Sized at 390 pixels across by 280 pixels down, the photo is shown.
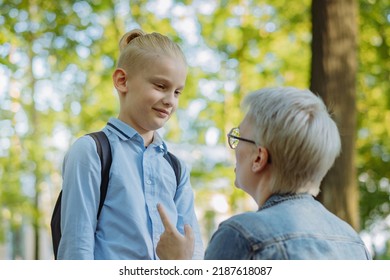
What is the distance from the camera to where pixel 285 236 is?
6.07 feet

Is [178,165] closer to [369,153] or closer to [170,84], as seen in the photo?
[170,84]

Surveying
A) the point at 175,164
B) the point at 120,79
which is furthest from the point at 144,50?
the point at 175,164

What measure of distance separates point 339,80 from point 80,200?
419 cm

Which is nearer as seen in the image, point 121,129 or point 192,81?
point 121,129

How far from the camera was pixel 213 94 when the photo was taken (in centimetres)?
1362

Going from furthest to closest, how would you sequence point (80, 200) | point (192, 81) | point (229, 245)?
1. point (192, 81)
2. point (80, 200)
3. point (229, 245)

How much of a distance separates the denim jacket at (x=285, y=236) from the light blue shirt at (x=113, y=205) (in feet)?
1.83

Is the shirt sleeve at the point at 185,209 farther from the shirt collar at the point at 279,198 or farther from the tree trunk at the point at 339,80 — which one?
the tree trunk at the point at 339,80

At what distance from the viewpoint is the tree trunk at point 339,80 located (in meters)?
5.97

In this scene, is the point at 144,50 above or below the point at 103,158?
above

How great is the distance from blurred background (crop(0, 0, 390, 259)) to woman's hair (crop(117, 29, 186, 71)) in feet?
27.7

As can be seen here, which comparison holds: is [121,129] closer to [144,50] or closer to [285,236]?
[144,50]

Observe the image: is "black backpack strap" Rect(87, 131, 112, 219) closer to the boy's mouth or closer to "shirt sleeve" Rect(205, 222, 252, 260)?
the boy's mouth
